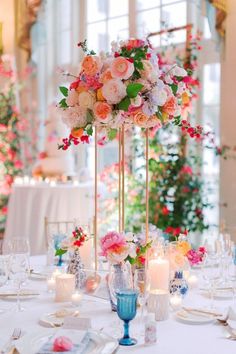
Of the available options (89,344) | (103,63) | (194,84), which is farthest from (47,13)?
(89,344)

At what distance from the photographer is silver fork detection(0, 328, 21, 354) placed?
4.81 ft

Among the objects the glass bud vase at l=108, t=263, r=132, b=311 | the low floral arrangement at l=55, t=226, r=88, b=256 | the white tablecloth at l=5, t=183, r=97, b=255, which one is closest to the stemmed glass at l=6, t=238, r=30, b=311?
the low floral arrangement at l=55, t=226, r=88, b=256

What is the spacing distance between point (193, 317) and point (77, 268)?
0.57 meters

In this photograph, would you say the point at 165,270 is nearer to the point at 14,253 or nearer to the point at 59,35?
the point at 14,253

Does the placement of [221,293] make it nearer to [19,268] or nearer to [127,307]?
[127,307]

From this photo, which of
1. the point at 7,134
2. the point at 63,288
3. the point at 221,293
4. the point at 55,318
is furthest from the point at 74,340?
the point at 7,134

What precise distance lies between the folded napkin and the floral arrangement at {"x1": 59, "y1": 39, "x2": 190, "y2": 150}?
0.73 meters

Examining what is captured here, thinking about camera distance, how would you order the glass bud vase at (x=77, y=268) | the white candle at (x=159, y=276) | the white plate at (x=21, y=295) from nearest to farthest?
1. the white candle at (x=159, y=276)
2. the white plate at (x=21, y=295)
3. the glass bud vase at (x=77, y=268)

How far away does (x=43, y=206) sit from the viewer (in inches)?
182

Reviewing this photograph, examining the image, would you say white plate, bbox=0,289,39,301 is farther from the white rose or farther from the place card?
the white rose

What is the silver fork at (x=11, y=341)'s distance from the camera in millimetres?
1465

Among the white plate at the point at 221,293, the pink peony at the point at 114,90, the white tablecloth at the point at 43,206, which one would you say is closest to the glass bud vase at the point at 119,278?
the white plate at the point at 221,293

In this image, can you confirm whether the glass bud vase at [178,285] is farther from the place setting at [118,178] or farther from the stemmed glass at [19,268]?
the stemmed glass at [19,268]

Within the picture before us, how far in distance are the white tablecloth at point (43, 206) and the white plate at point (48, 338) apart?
301cm
